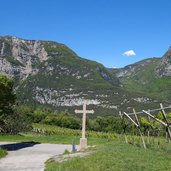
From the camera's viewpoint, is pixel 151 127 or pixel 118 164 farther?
pixel 151 127

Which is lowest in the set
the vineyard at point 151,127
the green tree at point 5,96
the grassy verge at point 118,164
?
the grassy verge at point 118,164

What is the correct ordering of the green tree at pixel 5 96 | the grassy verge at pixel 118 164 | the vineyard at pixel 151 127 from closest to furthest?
1. the grassy verge at pixel 118 164
2. the vineyard at pixel 151 127
3. the green tree at pixel 5 96

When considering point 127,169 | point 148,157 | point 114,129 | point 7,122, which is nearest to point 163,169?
point 127,169

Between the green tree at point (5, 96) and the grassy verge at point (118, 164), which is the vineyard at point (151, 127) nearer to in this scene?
the grassy verge at point (118, 164)

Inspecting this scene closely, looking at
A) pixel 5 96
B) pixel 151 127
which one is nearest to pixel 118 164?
pixel 5 96

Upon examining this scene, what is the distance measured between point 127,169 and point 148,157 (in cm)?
316

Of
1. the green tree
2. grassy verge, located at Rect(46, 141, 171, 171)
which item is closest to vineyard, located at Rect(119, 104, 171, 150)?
grassy verge, located at Rect(46, 141, 171, 171)

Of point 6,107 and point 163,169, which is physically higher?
point 6,107

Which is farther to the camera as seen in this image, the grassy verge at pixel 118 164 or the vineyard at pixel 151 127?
the vineyard at pixel 151 127

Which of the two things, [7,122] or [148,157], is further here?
[7,122]

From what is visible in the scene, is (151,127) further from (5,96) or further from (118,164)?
(118,164)

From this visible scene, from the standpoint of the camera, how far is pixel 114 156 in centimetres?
1619

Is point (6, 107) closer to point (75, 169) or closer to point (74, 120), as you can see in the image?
point (75, 169)

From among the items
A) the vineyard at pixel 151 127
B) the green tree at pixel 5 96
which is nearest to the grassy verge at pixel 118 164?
the vineyard at pixel 151 127
